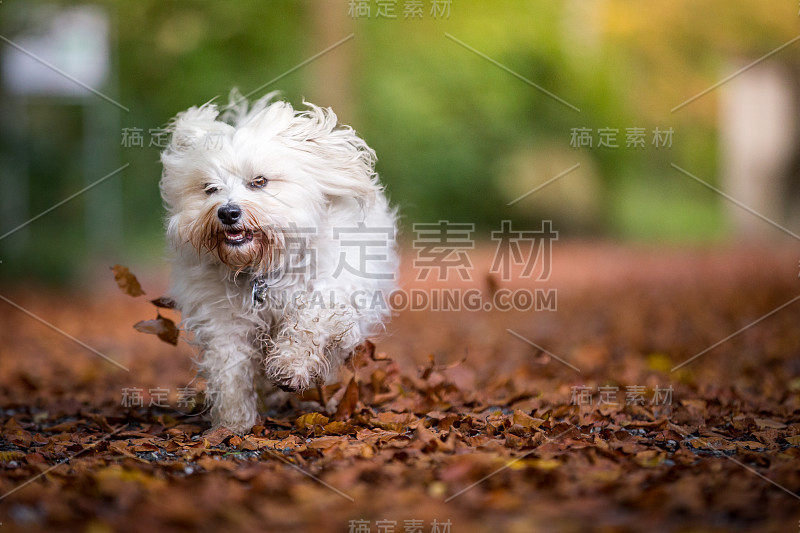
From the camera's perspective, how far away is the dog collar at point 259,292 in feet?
13.3

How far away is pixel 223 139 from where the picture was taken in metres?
4.10

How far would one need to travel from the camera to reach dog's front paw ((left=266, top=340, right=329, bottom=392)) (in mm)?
3805

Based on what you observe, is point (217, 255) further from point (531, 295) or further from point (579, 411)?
point (531, 295)

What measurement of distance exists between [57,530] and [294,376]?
136 centimetres

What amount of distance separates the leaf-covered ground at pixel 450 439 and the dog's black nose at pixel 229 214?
3.05 ft

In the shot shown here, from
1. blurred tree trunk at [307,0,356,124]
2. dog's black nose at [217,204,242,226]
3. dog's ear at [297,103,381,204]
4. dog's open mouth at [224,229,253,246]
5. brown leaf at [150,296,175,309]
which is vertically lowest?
brown leaf at [150,296,175,309]

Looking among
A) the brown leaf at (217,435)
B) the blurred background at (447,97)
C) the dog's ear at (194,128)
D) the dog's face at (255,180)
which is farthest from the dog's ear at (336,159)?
the blurred background at (447,97)

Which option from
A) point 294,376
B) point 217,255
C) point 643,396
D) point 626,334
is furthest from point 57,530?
point 626,334

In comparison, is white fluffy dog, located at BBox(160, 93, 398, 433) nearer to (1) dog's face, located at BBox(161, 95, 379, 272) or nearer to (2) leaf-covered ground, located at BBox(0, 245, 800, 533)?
(1) dog's face, located at BBox(161, 95, 379, 272)

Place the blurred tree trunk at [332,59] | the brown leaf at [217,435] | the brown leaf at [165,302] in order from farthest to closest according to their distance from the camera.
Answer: the blurred tree trunk at [332,59] < the brown leaf at [165,302] < the brown leaf at [217,435]

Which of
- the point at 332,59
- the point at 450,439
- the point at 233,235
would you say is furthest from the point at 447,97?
the point at 450,439

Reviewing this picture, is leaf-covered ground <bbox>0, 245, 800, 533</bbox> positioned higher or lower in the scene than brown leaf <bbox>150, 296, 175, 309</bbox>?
lower

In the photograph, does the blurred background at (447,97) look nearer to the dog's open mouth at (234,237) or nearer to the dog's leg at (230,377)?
the dog's leg at (230,377)

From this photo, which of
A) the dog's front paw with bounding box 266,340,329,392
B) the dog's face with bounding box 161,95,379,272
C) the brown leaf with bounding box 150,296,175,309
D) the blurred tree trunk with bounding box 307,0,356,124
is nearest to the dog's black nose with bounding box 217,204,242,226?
the dog's face with bounding box 161,95,379,272
